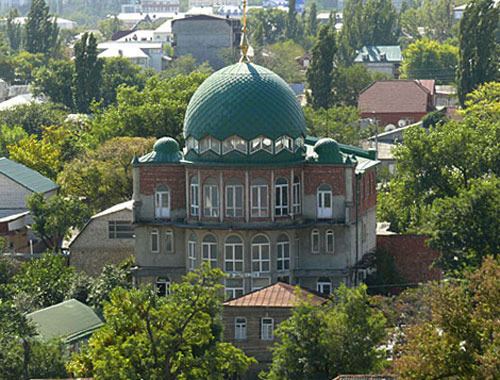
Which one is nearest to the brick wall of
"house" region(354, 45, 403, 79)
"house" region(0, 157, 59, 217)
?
"house" region(0, 157, 59, 217)

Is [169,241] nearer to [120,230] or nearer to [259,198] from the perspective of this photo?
[259,198]

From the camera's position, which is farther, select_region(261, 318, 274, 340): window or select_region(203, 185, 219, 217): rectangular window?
select_region(203, 185, 219, 217): rectangular window

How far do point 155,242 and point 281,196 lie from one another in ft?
21.2

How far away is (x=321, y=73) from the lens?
132m

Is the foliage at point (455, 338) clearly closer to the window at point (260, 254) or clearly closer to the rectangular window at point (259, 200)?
the rectangular window at point (259, 200)

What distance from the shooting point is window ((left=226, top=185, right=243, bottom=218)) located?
6831 cm

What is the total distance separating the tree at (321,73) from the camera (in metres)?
131

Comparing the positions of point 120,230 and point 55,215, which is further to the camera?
point 55,215

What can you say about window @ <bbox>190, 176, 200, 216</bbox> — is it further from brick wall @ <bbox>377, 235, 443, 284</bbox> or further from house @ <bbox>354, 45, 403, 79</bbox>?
house @ <bbox>354, 45, 403, 79</bbox>

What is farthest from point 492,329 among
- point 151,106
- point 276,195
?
point 151,106

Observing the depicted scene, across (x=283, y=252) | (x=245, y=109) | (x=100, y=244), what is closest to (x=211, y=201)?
(x=283, y=252)

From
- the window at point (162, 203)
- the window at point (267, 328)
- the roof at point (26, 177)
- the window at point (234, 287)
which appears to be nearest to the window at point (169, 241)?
the window at point (162, 203)

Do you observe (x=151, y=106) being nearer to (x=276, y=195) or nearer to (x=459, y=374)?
(x=276, y=195)

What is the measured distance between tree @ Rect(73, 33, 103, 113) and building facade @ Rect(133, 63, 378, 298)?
6171 cm
